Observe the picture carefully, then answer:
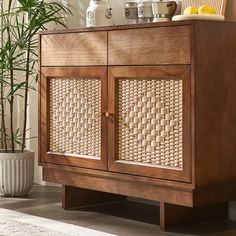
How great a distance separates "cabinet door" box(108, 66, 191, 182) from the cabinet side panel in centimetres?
5

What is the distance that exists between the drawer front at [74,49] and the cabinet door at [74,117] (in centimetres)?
4

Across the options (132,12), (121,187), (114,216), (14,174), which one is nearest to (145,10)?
(132,12)

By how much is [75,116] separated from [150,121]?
21.4 inches

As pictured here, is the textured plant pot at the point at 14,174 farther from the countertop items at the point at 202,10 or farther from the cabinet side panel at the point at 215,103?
the cabinet side panel at the point at 215,103

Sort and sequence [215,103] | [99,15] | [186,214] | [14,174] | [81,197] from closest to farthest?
[215,103], [186,214], [99,15], [81,197], [14,174]

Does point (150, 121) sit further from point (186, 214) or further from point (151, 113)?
point (186, 214)

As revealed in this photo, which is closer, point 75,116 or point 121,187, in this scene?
point 121,187

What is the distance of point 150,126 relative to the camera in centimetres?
323

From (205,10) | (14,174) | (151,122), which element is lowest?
(14,174)

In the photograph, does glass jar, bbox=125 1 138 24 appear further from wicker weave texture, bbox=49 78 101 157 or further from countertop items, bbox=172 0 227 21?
wicker weave texture, bbox=49 78 101 157

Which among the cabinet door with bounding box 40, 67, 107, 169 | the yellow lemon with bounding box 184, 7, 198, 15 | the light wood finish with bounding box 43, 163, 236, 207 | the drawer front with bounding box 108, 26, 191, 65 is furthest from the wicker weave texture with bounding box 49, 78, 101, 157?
the yellow lemon with bounding box 184, 7, 198, 15

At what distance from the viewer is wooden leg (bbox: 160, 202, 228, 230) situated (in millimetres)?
3244

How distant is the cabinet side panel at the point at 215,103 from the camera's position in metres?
3.03

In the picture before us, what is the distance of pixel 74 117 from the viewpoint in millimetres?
3645
